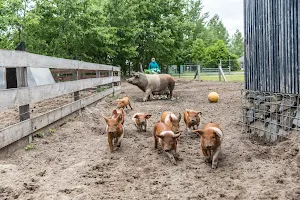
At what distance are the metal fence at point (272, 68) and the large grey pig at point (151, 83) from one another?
5.94m

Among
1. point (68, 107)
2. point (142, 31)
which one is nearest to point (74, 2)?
point (142, 31)

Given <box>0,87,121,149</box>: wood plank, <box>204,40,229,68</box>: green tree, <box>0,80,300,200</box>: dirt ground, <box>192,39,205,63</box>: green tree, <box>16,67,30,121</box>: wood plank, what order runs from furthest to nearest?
<box>204,40,229,68</box>: green tree → <box>192,39,205,63</box>: green tree → <box>16,67,30,121</box>: wood plank → <box>0,87,121,149</box>: wood plank → <box>0,80,300,200</box>: dirt ground

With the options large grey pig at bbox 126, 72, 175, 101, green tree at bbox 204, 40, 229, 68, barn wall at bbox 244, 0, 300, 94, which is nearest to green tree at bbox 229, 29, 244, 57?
green tree at bbox 204, 40, 229, 68

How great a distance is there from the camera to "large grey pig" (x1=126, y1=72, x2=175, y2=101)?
12328 mm

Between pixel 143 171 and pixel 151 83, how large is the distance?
27.4ft

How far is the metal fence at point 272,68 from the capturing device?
5.00m

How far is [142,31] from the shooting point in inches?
1158

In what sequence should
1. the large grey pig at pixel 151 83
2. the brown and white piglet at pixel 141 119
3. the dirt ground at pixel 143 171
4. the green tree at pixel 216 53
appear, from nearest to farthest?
the dirt ground at pixel 143 171
the brown and white piglet at pixel 141 119
the large grey pig at pixel 151 83
the green tree at pixel 216 53

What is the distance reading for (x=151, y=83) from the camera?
12.4 meters

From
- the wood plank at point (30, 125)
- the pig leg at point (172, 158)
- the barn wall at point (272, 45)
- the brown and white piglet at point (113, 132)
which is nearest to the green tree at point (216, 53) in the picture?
the barn wall at point (272, 45)

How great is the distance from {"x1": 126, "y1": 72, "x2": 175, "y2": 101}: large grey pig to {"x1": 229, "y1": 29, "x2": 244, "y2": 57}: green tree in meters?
96.2

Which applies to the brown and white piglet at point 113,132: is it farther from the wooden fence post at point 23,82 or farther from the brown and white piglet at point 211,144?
the brown and white piglet at point 211,144

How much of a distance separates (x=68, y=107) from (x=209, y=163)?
3610 millimetres

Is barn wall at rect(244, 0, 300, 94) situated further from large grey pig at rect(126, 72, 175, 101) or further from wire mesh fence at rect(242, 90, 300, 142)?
large grey pig at rect(126, 72, 175, 101)
